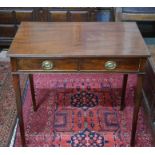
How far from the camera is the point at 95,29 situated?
155 cm

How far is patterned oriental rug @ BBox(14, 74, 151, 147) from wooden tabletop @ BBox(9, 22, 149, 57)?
659mm

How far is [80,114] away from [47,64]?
2.35 feet

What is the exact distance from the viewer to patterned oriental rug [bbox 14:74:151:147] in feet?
5.45

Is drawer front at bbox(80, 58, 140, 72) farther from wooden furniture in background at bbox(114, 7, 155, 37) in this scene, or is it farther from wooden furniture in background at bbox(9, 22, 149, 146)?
wooden furniture in background at bbox(114, 7, 155, 37)

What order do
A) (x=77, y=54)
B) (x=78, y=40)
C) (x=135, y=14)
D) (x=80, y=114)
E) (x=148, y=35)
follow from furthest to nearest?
(x=148, y=35)
(x=135, y=14)
(x=80, y=114)
(x=78, y=40)
(x=77, y=54)

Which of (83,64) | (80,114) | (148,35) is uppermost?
(83,64)

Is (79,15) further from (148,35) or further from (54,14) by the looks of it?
(148,35)

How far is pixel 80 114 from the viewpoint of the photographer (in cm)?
189

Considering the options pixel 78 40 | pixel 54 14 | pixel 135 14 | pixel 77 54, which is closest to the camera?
pixel 77 54

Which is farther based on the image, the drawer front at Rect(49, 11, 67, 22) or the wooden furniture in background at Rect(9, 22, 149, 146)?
the drawer front at Rect(49, 11, 67, 22)

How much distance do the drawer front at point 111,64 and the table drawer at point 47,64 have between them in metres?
0.06

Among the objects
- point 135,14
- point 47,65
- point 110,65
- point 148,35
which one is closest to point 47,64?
point 47,65

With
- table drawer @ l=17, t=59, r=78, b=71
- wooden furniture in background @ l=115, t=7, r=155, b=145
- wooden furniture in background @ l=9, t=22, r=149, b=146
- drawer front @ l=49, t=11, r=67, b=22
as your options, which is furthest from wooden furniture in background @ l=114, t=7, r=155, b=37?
table drawer @ l=17, t=59, r=78, b=71
